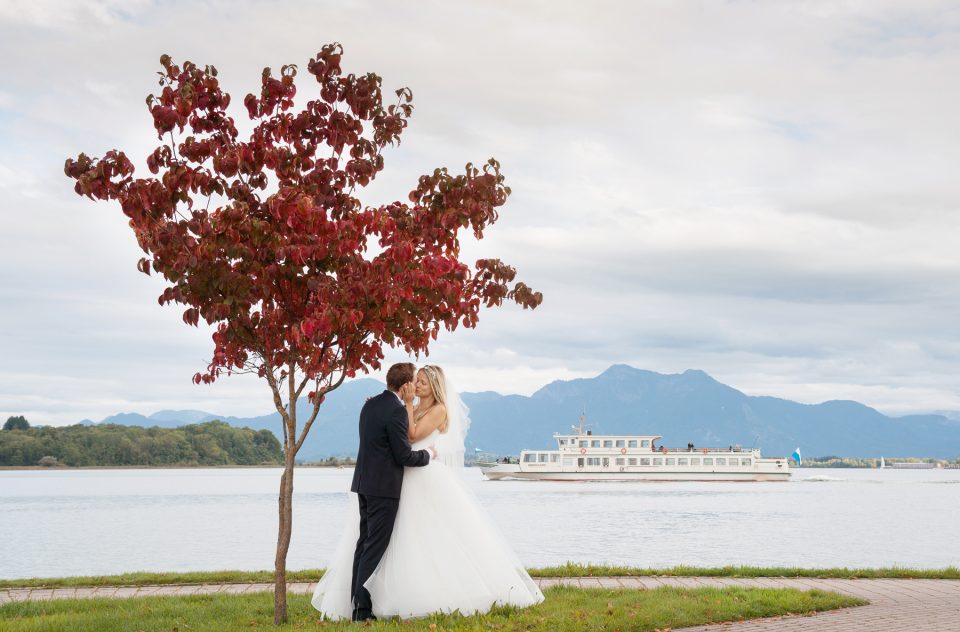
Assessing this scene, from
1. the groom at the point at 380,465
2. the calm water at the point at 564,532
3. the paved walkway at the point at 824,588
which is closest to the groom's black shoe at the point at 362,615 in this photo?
the groom at the point at 380,465

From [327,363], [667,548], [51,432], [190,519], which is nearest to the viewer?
[327,363]

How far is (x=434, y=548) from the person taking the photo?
29.4 feet

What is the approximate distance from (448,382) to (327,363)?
1.40 metres

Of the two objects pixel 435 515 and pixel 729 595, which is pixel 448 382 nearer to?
pixel 435 515

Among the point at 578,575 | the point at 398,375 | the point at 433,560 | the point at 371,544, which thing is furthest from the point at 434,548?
the point at 578,575

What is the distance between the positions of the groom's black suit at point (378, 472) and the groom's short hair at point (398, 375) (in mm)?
77

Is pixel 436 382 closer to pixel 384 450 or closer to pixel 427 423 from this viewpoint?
pixel 427 423

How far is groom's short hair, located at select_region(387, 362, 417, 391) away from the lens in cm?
874

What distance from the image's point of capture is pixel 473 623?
837cm

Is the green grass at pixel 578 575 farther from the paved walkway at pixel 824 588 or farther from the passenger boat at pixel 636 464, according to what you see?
the passenger boat at pixel 636 464

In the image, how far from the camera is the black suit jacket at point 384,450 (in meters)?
8.68

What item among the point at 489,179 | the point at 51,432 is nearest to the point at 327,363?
the point at 489,179

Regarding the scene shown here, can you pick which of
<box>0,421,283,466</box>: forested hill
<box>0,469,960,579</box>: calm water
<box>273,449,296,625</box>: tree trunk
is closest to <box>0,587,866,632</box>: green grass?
<box>273,449,296,625</box>: tree trunk

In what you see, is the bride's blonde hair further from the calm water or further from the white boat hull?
the white boat hull
